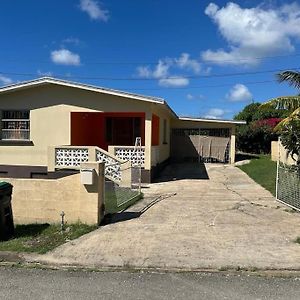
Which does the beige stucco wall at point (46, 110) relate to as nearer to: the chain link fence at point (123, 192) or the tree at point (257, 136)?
the chain link fence at point (123, 192)

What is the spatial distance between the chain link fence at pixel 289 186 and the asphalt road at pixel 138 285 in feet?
17.8

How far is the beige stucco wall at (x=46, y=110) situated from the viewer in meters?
16.9

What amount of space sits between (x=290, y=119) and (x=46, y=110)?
32.1 ft

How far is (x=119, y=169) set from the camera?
14453 mm

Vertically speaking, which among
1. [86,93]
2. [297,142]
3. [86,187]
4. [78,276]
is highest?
[86,93]

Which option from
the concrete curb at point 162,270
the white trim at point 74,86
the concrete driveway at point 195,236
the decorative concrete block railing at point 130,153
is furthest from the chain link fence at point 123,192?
the concrete curb at point 162,270

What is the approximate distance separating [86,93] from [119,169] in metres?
4.09

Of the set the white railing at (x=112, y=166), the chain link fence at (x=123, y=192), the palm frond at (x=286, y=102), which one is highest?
the palm frond at (x=286, y=102)

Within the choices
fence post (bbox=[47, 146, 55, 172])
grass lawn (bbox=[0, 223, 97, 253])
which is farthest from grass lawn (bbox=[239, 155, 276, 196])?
fence post (bbox=[47, 146, 55, 172])

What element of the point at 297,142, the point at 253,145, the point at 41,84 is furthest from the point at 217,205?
the point at 253,145

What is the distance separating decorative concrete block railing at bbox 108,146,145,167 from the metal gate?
1073 centimetres

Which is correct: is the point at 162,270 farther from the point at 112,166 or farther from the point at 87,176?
the point at 112,166

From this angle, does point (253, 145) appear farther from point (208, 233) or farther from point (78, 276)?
point (78, 276)

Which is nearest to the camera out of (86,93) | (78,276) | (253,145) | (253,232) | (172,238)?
(78,276)
